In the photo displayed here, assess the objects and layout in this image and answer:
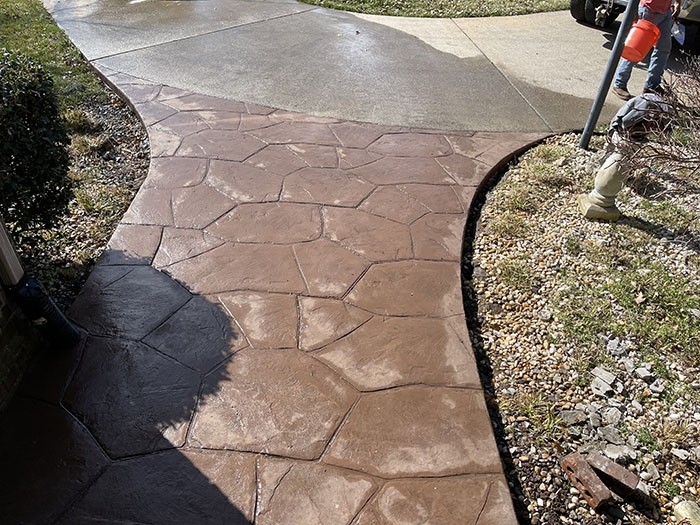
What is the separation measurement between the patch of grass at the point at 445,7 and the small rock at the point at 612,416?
7217mm

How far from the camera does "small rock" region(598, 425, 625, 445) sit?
2.52 m

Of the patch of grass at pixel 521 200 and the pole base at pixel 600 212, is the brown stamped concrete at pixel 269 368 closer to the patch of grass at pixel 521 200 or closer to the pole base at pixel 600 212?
the patch of grass at pixel 521 200

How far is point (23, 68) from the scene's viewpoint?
9.68ft

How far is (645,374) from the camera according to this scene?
2.81 metres

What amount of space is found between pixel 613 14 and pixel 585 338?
6325mm

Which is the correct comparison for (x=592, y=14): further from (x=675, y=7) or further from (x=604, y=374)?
(x=604, y=374)

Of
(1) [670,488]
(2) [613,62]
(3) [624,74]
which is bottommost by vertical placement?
(1) [670,488]

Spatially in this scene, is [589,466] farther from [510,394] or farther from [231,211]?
[231,211]

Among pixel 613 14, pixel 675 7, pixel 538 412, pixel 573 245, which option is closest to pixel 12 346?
pixel 538 412

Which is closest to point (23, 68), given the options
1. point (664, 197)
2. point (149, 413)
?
point (149, 413)

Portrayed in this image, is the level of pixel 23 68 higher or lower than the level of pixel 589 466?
higher

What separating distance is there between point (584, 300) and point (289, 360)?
188 centimetres

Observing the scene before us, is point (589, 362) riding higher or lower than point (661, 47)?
lower

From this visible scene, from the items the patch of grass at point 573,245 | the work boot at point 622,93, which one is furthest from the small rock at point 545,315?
the work boot at point 622,93
